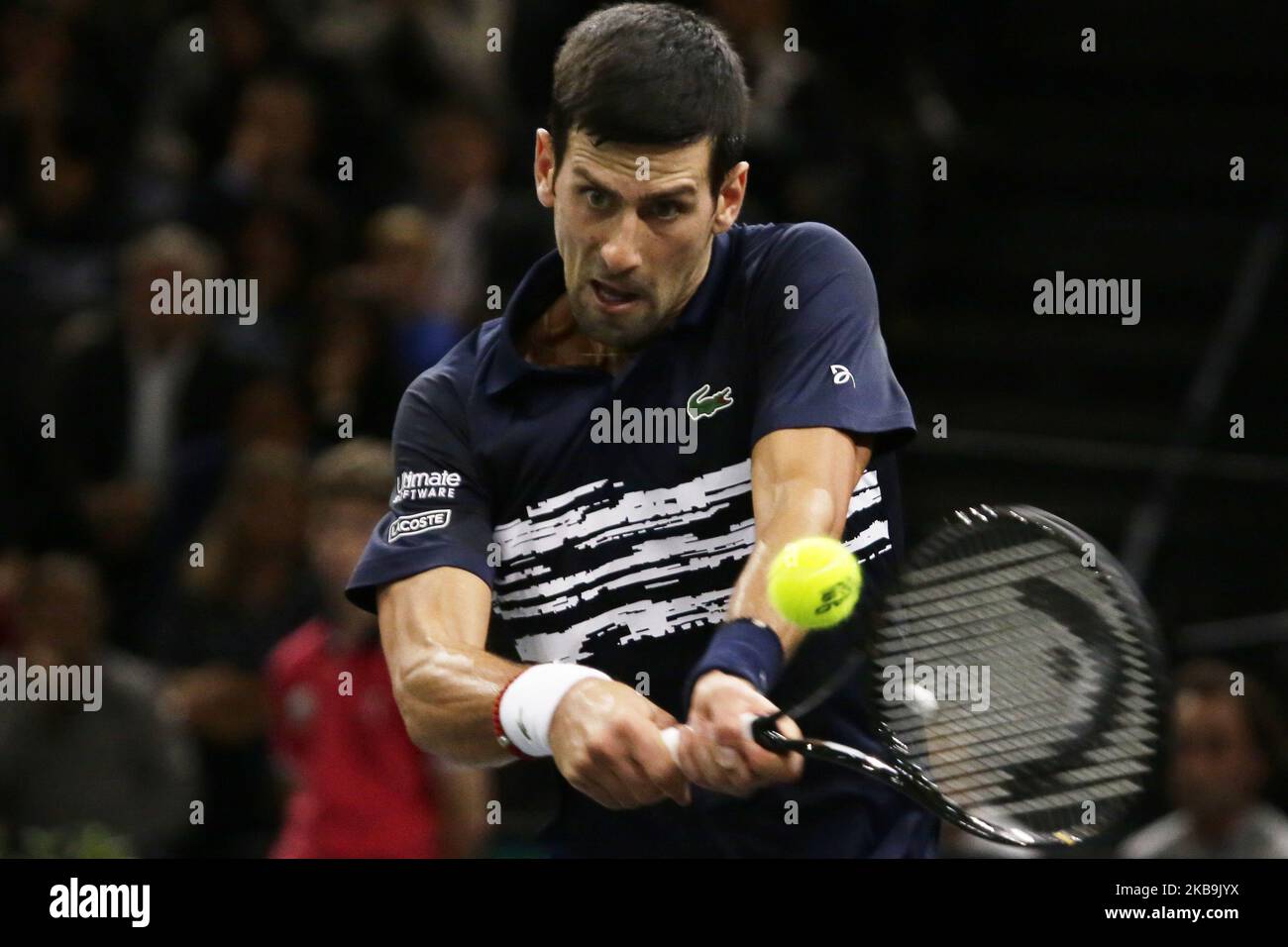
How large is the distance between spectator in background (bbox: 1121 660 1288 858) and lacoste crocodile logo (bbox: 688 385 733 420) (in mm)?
2521

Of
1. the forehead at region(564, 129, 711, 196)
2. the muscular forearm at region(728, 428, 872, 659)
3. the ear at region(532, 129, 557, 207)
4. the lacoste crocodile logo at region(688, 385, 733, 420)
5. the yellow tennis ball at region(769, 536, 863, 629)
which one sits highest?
the ear at region(532, 129, 557, 207)

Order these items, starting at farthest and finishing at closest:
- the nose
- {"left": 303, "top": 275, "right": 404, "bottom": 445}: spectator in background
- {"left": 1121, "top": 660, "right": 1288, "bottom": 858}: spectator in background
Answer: {"left": 303, "top": 275, "right": 404, "bottom": 445}: spectator in background → {"left": 1121, "top": 660, "right": 1288, "bottom": 858}: spectator in background → the nose

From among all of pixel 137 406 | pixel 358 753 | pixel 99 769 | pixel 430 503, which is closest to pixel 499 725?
pixel 430 503

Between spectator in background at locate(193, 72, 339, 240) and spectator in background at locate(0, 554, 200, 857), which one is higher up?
spectator in background at locate(193, 72, 339, 240)

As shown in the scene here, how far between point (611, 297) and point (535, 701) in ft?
2.45

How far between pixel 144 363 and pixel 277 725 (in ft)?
6.24

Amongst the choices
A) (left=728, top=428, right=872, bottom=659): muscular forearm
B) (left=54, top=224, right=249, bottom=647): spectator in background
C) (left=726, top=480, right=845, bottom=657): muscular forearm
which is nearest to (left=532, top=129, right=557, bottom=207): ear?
(left=728, top=428, right=872, bottom=659): muscular forearm

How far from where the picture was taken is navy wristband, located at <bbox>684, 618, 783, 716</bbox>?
135 inches

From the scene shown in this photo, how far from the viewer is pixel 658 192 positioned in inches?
149

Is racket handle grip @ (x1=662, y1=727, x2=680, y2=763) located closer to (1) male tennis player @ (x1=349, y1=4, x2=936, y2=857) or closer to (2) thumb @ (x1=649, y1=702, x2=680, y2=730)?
(2) thumb @ (x1=649, y1=702, x2=680, y2=730)

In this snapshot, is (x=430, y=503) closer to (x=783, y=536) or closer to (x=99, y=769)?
(x=783, y=536)
